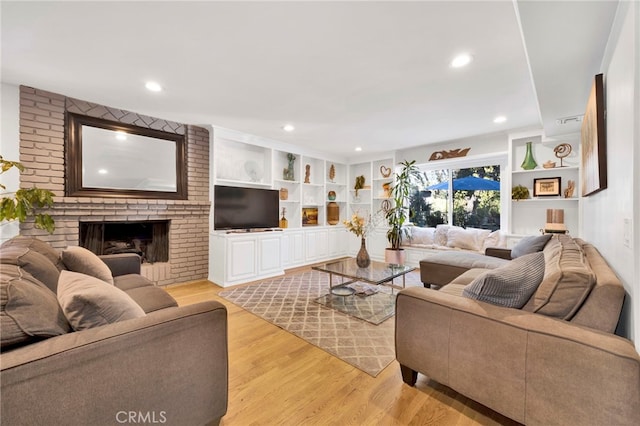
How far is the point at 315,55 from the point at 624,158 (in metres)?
2.02

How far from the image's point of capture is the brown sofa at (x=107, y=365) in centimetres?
88

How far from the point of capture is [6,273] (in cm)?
107

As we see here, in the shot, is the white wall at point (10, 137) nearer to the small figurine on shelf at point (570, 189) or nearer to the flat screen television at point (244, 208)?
the flat screen television at point (244, 208)

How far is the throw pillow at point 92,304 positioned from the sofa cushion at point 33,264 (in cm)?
28

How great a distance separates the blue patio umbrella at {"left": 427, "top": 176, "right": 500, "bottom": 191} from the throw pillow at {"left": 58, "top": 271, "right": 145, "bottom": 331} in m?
5.23

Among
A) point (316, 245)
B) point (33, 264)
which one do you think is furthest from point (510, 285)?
point (316, 245)

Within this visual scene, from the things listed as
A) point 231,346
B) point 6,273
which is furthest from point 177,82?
point 231,346

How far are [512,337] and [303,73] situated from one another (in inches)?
97.3

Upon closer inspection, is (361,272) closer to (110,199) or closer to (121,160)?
(110,199)

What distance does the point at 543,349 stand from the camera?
1.17 metres

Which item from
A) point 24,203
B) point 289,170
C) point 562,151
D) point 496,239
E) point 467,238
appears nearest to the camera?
point 24,203

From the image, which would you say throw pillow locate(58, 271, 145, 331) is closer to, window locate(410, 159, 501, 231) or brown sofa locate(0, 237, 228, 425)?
brown sofa locate(0, 237, 228, 425)

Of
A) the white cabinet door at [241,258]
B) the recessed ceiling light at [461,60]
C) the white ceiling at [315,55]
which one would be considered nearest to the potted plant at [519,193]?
the white ceiling at [315,55]

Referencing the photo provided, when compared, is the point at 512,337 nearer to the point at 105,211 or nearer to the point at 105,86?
the point at 105,86
